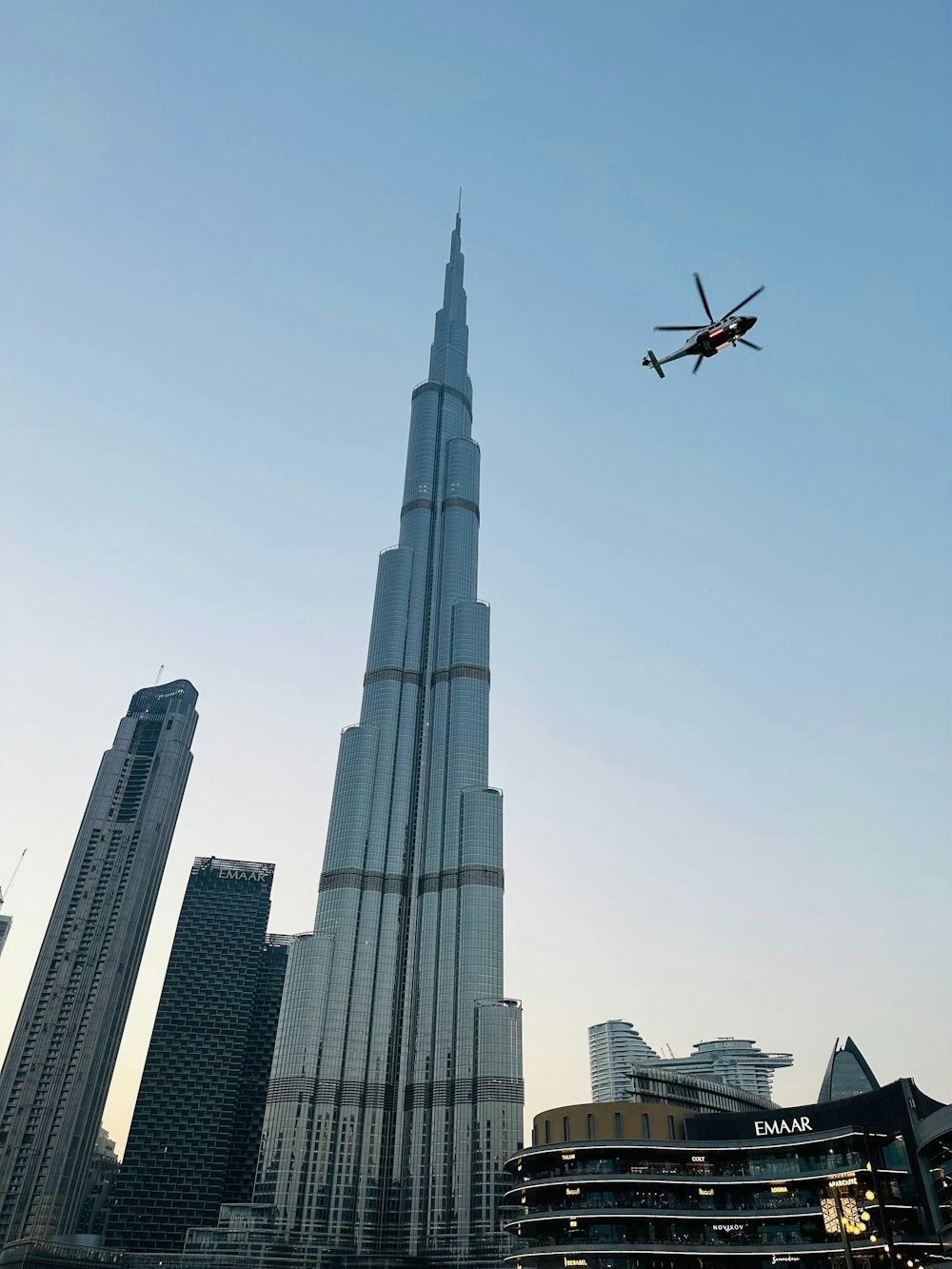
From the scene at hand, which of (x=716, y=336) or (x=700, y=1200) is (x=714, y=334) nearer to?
(x=716, y=336)

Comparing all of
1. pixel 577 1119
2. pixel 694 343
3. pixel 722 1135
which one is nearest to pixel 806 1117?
pixel 722 1135

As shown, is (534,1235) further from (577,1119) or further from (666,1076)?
(666,1076)

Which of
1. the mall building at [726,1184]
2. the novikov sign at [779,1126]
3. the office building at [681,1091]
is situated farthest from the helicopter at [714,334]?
the office building at [681,1091]

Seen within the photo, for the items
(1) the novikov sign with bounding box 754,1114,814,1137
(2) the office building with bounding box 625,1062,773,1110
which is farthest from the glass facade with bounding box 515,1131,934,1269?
(2) the office building with bounding box 625,1062,773,1110

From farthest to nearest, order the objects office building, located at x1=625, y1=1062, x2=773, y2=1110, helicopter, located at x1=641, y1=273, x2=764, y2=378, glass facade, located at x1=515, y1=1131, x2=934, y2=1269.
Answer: office building, located at x1=625, y1=1062, x2=773, y2=1110, glass facade, located at x1=515, y1=1131, x2=934, y2=1269, helicopter, located at x1=641, y1=273, x2=764, y2=378

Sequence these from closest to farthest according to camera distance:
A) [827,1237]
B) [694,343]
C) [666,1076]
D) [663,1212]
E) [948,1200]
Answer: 1. [694,343]
2. [948,1200]
3. [827,1237]
4. [663,1212]
5. [666,1076]

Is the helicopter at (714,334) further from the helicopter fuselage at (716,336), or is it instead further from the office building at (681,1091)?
the office building at (681,1091)

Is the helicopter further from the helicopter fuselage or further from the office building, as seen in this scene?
the office building
